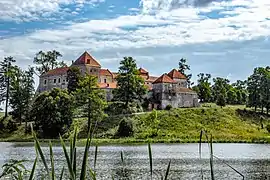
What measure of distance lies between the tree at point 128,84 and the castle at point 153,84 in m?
6.43

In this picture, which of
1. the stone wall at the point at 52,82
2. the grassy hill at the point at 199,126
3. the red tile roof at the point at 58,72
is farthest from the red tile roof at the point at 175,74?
the stone wall at the point at 52,82

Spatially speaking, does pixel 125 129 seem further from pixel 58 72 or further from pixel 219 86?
pixel 219 86

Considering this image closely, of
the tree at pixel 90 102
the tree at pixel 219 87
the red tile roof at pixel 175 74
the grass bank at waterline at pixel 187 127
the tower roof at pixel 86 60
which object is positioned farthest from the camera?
the tree at pixel 219 87

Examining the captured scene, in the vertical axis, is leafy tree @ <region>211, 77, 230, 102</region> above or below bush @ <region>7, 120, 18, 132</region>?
above

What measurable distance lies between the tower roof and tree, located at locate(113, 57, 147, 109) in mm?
15652

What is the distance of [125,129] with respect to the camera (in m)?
77.0

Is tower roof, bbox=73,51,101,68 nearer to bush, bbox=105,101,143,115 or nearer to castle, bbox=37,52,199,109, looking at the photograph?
castle, bbox=37,52,199,109

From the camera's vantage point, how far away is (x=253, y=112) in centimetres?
9900

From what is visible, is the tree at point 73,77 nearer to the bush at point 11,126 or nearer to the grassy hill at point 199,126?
the grassy hill at point 199,126

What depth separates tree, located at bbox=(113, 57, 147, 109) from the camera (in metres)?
91.3

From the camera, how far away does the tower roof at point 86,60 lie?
108 metres

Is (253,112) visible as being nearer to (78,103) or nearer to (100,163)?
(78,103)

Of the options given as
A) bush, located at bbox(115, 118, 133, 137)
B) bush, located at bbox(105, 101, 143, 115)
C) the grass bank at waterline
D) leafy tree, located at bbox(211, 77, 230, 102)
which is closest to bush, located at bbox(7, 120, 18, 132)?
the grass bank at waterline

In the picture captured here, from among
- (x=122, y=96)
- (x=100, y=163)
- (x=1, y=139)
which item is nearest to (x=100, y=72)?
(x=122, y=96)
